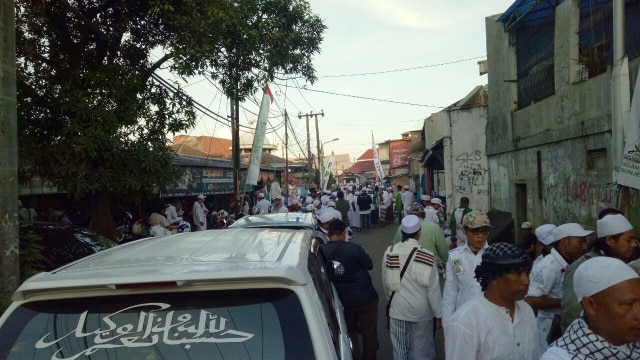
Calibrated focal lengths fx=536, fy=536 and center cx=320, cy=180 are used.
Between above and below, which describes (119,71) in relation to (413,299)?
above

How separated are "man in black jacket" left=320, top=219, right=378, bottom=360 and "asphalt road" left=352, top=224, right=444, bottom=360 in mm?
739

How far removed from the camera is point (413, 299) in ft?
15.8

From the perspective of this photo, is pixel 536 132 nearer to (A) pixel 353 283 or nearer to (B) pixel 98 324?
(A) pixel 353 283

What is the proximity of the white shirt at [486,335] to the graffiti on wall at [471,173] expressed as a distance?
15058 millimetres

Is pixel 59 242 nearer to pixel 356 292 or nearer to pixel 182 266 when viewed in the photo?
pixel 356 292

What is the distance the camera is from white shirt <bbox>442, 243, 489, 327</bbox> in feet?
14.2

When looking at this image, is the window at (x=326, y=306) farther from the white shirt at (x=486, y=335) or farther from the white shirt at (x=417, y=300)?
the white shirt at (x=417, y=300)

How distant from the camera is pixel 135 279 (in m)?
2.33

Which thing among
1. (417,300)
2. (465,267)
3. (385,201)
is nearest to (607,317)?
(465,267)

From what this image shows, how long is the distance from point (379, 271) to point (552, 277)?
25.8ft

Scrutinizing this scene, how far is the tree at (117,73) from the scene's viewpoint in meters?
8.09

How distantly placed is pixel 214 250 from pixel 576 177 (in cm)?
840

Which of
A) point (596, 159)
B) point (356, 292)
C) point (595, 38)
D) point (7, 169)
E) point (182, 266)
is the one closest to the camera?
point (182, 266)

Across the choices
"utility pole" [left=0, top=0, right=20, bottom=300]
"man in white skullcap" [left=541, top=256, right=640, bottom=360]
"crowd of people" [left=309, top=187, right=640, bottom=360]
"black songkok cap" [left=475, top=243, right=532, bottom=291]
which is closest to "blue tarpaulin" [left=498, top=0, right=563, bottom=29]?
"crowd of people" [left=309, top=187, right=640, bottom=360]
